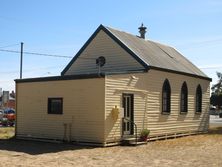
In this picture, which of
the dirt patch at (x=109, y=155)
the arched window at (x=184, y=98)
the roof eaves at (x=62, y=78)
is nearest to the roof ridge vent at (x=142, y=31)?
the arched window at (x=184, y=98)

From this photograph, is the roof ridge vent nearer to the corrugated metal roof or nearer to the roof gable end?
the corrugated metal roof

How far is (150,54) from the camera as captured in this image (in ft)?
92.5

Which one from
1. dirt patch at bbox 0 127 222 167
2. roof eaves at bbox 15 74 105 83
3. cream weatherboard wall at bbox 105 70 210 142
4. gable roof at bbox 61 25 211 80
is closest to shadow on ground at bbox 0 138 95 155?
dirt patch at bbox 0 127 222 167

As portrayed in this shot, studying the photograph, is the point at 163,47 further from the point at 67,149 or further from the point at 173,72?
the point at 67,149

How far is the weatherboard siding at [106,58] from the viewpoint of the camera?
2630 centimetres

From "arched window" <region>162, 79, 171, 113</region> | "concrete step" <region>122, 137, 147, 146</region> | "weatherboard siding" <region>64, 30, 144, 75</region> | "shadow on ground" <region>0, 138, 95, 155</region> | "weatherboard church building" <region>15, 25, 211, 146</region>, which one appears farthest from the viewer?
"arched window" <region>162, 79, 171, 113</region>

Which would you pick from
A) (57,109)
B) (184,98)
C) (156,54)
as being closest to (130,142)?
(57,109)

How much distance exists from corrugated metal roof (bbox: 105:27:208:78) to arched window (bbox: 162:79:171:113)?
104 centimetres

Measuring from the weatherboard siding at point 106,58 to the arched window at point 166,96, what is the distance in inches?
106

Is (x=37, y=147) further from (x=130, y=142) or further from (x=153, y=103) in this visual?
(x=153, y=103)

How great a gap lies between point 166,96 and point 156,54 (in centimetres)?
320

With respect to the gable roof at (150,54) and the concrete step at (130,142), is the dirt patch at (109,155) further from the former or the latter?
the gable roof at (150,54)

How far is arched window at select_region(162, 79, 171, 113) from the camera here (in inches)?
1072

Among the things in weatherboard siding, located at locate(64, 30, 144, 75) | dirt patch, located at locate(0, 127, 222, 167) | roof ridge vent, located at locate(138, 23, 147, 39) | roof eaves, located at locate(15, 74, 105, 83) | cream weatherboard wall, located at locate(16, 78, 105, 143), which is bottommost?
dirt patch, located at locate(0, 127, 222, 167)
